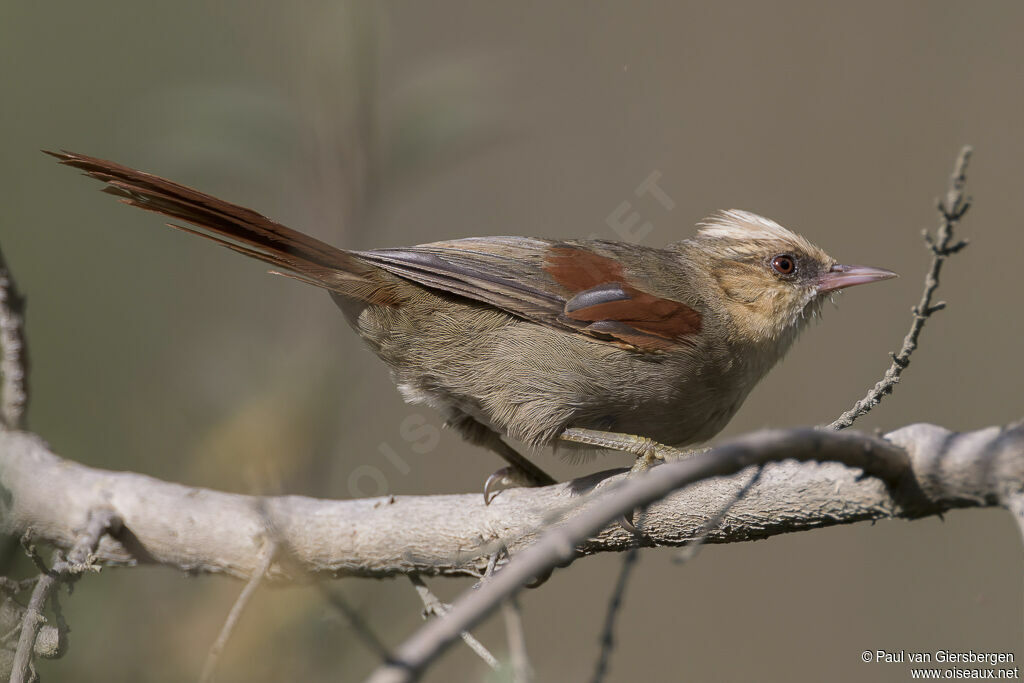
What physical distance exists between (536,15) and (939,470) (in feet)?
20.8

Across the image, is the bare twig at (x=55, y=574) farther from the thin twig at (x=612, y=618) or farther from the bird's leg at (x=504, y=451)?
the thin twig at (x=612, y=618)

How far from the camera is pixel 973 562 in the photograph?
604 cm

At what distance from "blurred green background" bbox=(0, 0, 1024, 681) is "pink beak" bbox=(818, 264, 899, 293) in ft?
4.24

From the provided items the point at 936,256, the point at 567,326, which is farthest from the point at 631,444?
the point at 936,256

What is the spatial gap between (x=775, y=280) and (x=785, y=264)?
9 centimetres

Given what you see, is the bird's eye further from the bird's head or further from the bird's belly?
the bird's belly

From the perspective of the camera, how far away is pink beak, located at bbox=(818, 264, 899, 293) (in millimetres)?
3736

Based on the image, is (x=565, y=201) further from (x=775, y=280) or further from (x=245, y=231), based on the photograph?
(x=245, y=231)

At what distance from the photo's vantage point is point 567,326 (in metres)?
3.60

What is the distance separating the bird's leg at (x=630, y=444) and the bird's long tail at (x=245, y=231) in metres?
0.98

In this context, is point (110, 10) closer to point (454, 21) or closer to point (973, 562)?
point (454, 21)

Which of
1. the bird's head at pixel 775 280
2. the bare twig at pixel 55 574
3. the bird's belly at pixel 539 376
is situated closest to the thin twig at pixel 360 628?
the bare twig at pixel 55 574

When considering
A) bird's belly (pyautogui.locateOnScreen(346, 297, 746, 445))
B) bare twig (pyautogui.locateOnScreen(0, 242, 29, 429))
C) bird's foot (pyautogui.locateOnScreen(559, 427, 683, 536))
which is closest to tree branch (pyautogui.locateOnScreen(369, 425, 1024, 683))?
bird's foot (pyautogui.locateOnScreen(559, 427, 683, 536))

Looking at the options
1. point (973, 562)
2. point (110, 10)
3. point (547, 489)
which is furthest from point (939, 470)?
point (110, 10)
